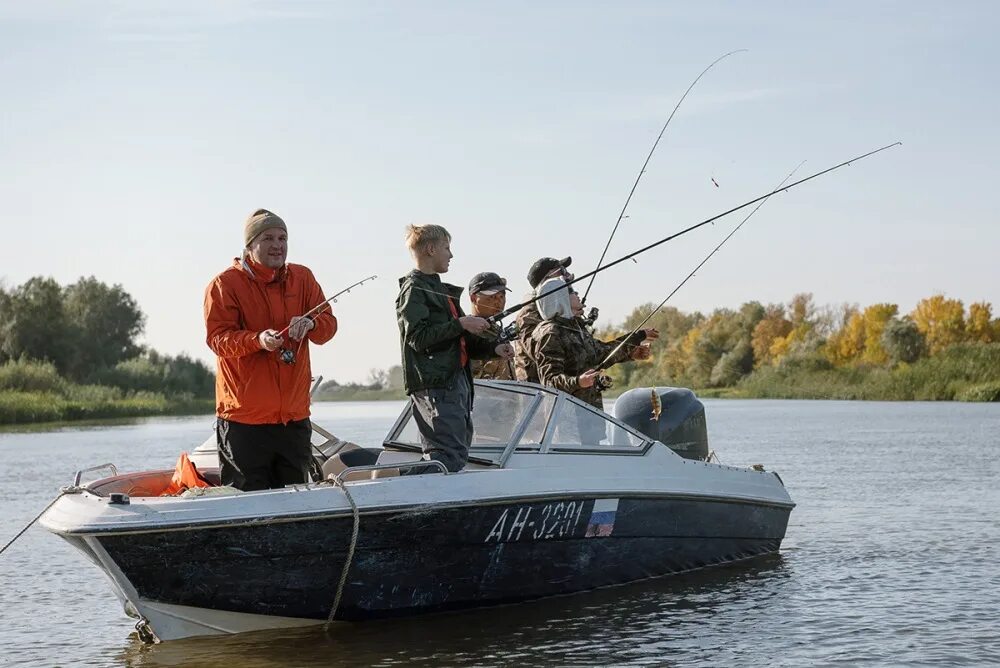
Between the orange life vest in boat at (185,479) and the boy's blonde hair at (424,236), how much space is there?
1.72 m

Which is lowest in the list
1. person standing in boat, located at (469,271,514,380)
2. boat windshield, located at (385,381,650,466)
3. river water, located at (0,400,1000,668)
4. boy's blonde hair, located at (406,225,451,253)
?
river water, located at (0,400,1000,668)

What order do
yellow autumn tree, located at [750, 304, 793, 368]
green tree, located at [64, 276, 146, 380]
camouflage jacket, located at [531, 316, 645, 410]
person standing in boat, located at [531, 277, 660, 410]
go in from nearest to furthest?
person standing in boat, located at [531, 277, 660, 410] → camouflage jacket, located at [531, 316, 645, 410] → green tree, located at [64, 276, 146, 380] → yellow autumn tree, located at [750, 304, 793, 368]

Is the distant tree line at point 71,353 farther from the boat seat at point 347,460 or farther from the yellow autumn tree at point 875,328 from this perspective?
the boat seat at point 347,460

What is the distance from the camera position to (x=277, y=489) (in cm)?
622

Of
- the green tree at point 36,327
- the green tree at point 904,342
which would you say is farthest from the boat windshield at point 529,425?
the green tree at point 904,342

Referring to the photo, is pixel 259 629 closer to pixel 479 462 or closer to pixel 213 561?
pixel 213 561

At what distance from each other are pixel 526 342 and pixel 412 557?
2.33 meters

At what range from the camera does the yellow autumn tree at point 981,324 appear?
7100 centimetres

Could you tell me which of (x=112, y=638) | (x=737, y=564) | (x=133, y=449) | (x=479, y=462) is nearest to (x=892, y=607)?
(x=737, y=564)

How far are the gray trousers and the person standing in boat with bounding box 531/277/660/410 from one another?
1.42 metres

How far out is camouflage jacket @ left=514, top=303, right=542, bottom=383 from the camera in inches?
341

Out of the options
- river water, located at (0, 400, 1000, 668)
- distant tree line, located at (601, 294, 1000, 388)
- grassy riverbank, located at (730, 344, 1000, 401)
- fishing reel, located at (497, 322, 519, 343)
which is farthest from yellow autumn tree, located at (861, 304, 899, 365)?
fishing reel, located at (497, 322, 519, 343)

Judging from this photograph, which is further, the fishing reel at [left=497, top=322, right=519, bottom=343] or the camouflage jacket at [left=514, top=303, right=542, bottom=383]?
the camouflage jacket at [left=514, top=303, right=542, bottom=383]

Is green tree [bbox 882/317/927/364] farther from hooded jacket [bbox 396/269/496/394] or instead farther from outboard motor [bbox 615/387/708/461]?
hooded jacket [bbox 396/269/496/394]
